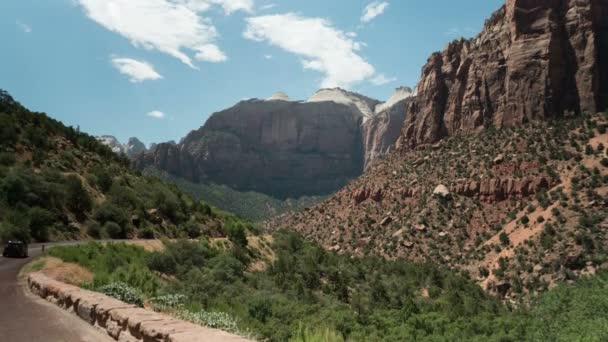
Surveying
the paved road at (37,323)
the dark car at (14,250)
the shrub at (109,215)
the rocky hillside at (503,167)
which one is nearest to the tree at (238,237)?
the shrub at (109,215)

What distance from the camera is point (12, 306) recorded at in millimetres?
12781

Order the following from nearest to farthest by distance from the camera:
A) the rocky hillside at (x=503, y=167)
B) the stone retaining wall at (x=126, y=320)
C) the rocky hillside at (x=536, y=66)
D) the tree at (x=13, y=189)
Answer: the stone retaining wall at (x=126, y=320)
the tree at (x=13, y=189)
the rocky hillside at (x=503, y=167)
the rocky hillside at (x=536, y=66)

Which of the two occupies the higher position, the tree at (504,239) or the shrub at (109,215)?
the shrub at (109,215)

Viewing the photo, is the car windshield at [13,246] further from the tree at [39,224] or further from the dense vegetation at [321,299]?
the tree at [39,224]

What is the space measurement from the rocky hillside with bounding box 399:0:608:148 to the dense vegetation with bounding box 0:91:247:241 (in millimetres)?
57092

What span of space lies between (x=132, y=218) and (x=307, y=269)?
59.2ft

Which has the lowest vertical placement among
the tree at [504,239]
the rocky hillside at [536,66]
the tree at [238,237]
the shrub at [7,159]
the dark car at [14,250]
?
the tree at [504,239]

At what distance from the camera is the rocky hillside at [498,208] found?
47.0 metres

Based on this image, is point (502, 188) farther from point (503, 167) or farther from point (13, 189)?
point (13, 189)

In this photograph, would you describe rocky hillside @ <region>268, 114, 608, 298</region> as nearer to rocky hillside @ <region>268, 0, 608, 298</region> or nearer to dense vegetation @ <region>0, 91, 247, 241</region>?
rocky hillside @ <region>268, 0, 608, 298</region>

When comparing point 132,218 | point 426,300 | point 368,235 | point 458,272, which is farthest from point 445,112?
point 132,218

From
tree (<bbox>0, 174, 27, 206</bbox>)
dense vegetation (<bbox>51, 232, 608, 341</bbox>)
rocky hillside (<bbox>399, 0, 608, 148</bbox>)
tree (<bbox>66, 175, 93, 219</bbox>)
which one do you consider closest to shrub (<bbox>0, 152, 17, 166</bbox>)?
tree (<bbox>66, 175, 93, 219</bbox>)

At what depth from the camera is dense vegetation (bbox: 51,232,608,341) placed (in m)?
16.3

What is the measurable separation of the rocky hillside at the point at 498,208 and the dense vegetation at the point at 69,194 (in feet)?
98.8
